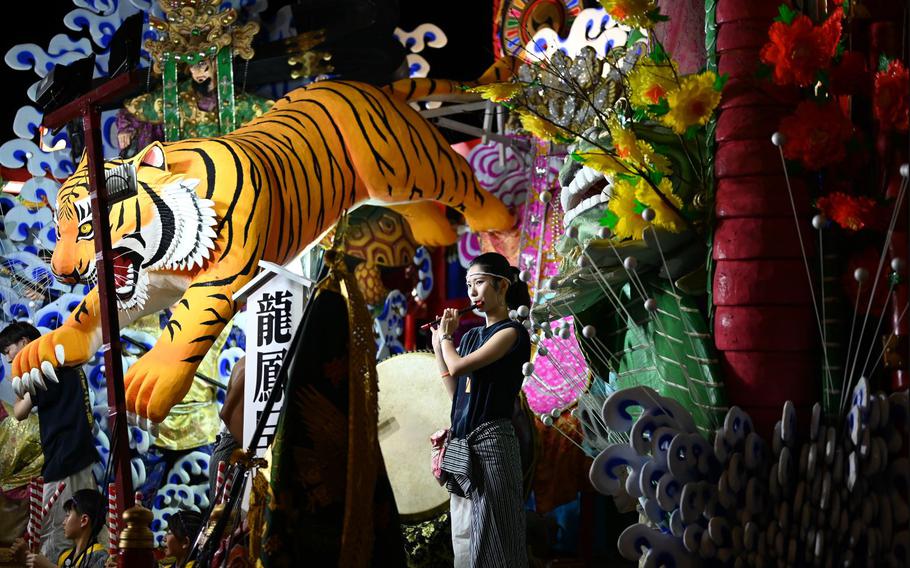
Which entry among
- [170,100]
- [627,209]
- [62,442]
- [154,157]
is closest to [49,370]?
[62,442]

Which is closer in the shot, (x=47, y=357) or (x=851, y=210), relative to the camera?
(x=851, y=210)

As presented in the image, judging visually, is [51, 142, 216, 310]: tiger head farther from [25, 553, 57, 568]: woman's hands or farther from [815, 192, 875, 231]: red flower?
[815, 192, 875, 231]: red flower

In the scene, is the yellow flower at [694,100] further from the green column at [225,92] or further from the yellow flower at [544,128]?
the green column at [225,92]

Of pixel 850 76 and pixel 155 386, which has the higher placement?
pixel 850 76

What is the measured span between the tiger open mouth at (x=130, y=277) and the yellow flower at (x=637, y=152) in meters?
3.26

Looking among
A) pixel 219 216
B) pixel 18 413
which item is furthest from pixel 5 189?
pixel 219 216

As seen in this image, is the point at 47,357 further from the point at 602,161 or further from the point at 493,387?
the point at 602,161

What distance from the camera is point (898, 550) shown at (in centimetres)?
279

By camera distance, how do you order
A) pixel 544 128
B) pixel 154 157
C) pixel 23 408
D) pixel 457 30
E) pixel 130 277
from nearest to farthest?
pixel 544 128
pixel 130 277
pixel 154 157
pixel 23 408
pixel 457 30

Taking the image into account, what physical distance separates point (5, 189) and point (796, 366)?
581 cm

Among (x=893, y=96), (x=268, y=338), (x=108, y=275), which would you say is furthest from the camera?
(x=268, y=338)

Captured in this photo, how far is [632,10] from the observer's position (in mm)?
3338

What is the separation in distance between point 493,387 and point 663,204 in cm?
83

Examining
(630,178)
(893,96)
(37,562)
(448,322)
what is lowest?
(37,562)
